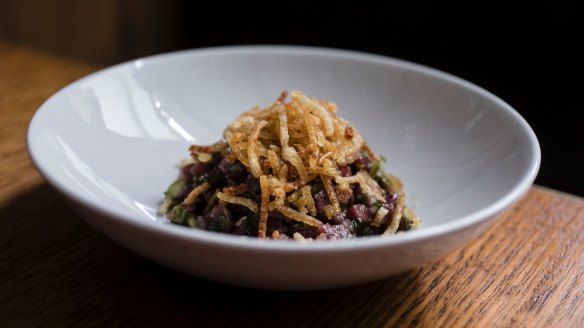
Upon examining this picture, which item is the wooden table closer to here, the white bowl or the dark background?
the white bowl

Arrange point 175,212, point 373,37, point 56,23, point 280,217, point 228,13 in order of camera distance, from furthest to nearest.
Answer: point 56,23 < point 228,13 < point 373,37 < point 175,212 < point 280,217

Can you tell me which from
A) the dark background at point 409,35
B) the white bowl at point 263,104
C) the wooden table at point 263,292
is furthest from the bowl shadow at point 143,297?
the dark background at point 409,35

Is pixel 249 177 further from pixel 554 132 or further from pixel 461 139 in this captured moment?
pixel 554 132

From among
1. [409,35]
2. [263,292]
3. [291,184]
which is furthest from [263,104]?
[409,35]

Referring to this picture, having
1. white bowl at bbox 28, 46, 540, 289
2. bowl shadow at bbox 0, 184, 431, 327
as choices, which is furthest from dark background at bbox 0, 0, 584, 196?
bowl shadow at bbox 0, 184, 431, 327

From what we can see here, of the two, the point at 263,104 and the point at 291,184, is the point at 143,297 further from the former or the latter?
the point at 263,104

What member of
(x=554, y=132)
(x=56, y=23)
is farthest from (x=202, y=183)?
(x=56, y=23)

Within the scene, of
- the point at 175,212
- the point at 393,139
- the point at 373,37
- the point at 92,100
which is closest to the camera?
the point at 175,212
